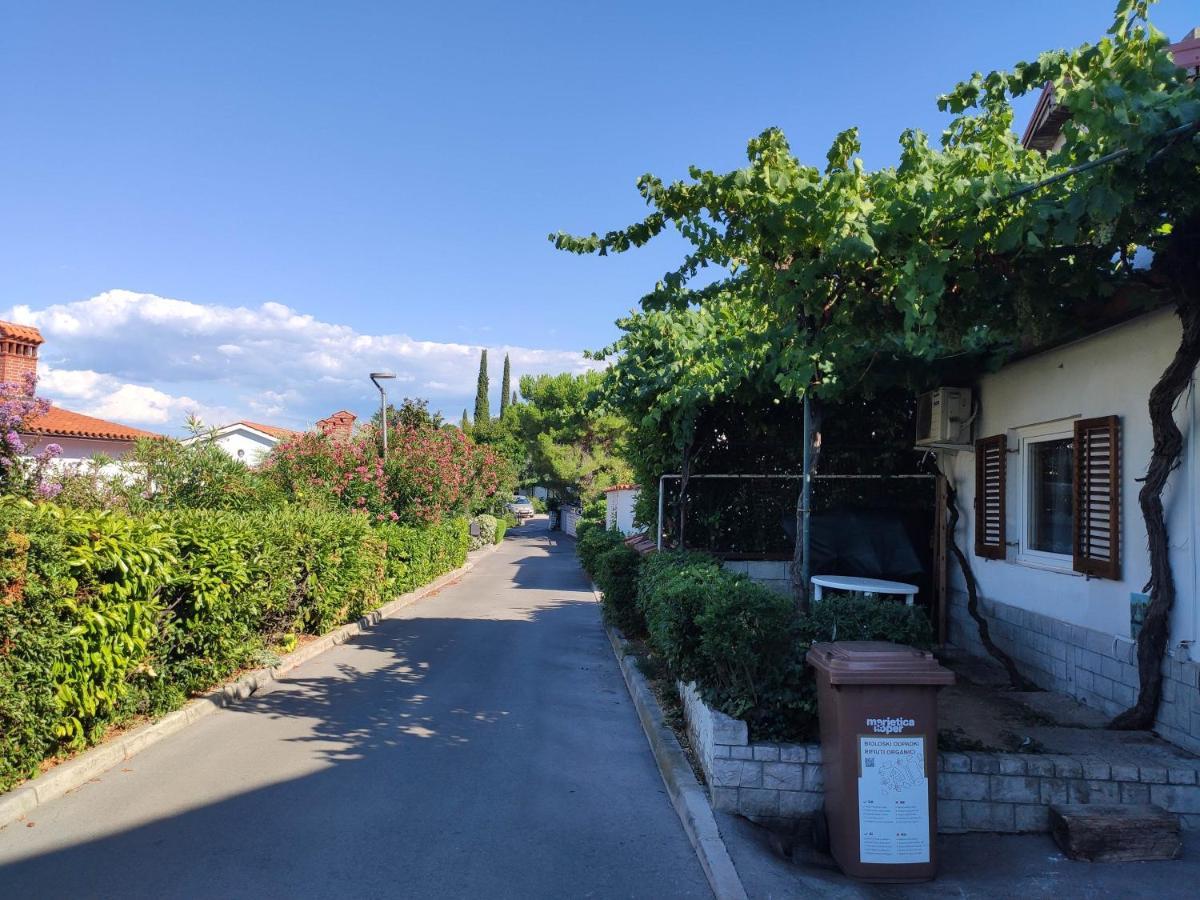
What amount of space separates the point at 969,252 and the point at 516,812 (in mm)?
4274

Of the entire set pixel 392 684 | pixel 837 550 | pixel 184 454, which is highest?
pixel 184 454

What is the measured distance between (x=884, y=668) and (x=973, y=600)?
4.15 m

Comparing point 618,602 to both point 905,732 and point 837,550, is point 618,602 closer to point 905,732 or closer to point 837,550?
point 837,550

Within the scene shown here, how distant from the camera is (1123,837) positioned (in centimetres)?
414

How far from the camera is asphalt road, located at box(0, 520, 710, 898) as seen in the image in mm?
4012

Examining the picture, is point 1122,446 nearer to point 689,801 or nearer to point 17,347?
point 689,801

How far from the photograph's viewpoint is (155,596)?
6.14 m

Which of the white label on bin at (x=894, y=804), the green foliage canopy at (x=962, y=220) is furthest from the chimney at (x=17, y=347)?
the white label on bin at (x=894, y=804)

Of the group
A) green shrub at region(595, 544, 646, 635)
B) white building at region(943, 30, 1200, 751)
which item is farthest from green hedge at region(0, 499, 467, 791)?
white building at region(943, 30, 1200, 751)

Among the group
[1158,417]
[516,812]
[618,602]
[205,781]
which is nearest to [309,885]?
[516,812]

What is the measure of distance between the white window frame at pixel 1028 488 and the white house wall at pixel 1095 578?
4cm

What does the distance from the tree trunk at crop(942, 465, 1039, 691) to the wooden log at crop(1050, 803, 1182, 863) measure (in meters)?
2.40

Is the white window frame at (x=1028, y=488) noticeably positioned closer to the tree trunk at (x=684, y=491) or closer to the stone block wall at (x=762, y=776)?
the stone block wall at (x=762, y=776)

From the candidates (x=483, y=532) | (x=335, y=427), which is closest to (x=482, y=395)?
(x=483, y=532)
